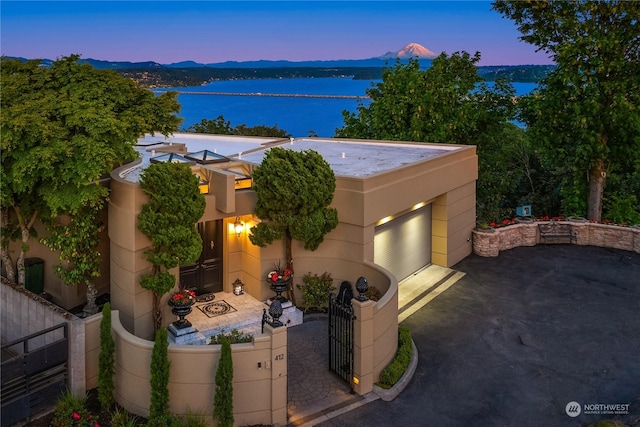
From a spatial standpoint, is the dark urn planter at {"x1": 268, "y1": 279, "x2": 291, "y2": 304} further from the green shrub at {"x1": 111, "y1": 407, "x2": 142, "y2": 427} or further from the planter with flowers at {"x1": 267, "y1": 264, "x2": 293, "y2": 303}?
the green shrub at {"x1": 111, "y1": 407, "x2": 142, "y2": 427}

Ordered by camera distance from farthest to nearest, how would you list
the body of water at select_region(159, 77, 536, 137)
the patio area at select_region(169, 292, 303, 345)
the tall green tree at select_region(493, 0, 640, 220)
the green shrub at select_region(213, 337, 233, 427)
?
the body of water at select_region(159, 77, 536, 137)
the tall green tree at select_region(493, 0, 640, 220)
the patio area at select_region(169, 292, 303, 345)
the green shrub at select_region(213, 337, 233, 427)

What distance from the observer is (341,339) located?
1150 cm

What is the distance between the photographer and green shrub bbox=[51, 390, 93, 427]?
995 centimetres

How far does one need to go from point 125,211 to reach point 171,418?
492 centimetres

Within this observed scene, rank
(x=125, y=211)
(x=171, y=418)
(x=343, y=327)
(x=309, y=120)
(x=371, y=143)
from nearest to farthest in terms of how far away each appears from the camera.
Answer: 1. (x=171, y=418)
2. (x=343, y=327)
3. (x=125, y=211)
4. (x=371, y=143)
5. (x=309, y=120)

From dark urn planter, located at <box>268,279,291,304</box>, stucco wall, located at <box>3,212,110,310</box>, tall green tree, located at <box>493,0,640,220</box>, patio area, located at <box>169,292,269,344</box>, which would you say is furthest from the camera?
tall green tree, located at <box>493,0,640,220</box>

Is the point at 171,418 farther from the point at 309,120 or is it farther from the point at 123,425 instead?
the point at 309,120

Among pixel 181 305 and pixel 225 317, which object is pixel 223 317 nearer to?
pixel 225 317

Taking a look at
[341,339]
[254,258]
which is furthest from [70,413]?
[254,258]

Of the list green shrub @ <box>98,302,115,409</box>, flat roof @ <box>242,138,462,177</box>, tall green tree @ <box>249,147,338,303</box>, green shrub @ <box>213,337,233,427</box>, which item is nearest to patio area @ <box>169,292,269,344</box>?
tall green tree @ <box>249,147,338,303</box>

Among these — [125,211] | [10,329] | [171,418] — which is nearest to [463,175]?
[125,211]

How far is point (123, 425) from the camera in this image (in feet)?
32.0

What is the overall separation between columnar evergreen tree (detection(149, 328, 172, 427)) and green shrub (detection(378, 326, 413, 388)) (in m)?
4.46

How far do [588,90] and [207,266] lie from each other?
18.0 meters
